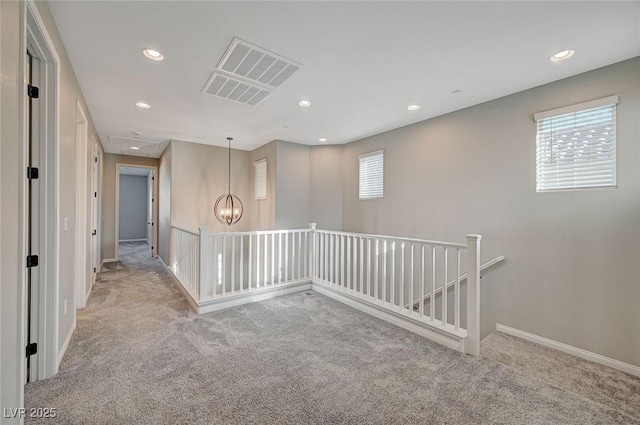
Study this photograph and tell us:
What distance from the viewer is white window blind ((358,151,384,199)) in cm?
480

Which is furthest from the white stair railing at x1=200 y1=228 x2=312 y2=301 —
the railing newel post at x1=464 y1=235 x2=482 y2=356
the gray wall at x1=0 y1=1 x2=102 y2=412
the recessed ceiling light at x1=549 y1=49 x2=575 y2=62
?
the recessed ceiling light at x1=549 y1=49 x2=575 y2=62

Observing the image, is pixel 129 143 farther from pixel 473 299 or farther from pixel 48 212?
pixel 473 299

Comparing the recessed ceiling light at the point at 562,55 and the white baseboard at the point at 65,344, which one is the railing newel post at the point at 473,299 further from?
the white baseboard at the point at 65,344

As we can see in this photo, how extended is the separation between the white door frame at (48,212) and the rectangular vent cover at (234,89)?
1209 millimetres

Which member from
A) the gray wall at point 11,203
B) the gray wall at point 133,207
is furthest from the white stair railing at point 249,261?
the gray wall at point 133,207

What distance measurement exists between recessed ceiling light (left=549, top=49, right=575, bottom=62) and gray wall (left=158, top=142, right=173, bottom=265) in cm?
579

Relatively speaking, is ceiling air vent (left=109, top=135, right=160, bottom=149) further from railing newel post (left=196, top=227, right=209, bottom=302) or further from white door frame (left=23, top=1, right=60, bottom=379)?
white door frame (left=23, top=1, right=60, bottom=379)

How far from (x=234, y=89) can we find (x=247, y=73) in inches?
16.1

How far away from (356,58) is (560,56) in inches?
70.6

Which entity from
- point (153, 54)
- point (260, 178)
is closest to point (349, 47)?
point (153, 54)

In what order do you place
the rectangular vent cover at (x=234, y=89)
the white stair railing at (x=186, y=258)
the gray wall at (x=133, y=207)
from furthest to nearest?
the gray wall at (x=133, y=207) < the white stair railing at (x=186, y=258) < the rectangular vent cover at (x=234, y=89)

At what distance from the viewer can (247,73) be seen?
270 cm

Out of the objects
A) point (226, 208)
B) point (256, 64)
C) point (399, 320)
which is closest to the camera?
point (256, 64)

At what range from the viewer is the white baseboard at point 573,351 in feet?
8.04
